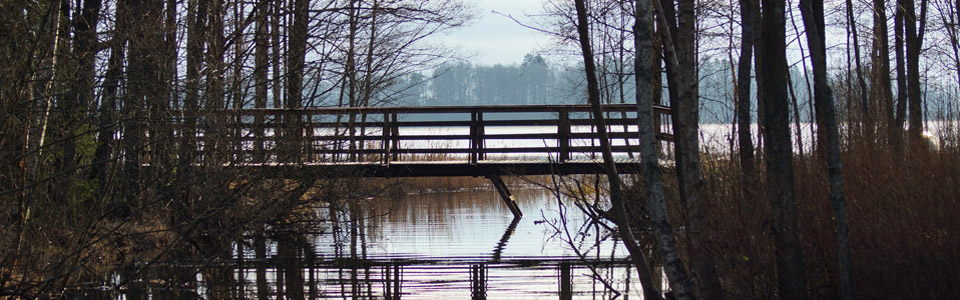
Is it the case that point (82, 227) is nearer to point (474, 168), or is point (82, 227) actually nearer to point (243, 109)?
point (243, 109)

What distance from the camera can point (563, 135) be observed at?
1374 centimetres

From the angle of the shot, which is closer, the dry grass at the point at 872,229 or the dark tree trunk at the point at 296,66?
the dry grass at the point at 872,229

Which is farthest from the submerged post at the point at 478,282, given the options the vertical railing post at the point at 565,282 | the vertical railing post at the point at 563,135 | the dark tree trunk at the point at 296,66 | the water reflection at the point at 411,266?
the vertical railing post at the point at 563,135

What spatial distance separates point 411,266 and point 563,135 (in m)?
4.73

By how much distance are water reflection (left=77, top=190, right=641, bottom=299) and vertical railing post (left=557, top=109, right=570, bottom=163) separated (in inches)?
43.7

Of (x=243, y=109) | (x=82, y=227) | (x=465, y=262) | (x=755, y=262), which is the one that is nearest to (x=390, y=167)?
(x=243, y=109)

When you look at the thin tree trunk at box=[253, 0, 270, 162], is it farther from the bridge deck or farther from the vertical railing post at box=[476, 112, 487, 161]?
the vertical railing post at box=[476, 112, 487, 161]

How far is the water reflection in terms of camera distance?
8.03 metres

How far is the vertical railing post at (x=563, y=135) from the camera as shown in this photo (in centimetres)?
1363

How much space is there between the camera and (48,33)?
273 inches

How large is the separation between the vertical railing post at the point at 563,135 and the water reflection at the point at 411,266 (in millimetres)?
1110

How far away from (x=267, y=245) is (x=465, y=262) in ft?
11.1

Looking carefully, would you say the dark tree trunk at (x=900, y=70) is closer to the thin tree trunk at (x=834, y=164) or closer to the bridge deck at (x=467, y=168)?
the bridge deck at (x=467, y=168)

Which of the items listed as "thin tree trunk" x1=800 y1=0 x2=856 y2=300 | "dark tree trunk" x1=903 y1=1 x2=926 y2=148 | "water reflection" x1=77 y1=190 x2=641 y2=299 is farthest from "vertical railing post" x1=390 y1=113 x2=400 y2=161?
"thin tree trunk" x1=800 y1=0 x2=856 y2=300
